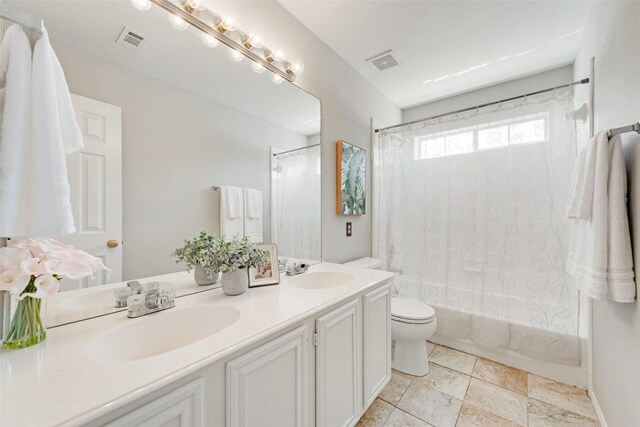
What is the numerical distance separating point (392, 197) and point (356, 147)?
618mm

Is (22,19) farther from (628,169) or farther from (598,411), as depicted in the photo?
(598,411)

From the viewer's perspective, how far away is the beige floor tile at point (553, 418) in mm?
1443

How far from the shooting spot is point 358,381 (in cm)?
134

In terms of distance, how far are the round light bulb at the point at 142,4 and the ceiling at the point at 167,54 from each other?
2 centimetres

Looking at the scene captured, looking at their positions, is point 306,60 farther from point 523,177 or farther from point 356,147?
point 523,177

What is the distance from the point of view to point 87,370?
2.06 feet

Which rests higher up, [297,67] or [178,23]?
[297,67]

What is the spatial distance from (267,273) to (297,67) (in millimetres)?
1374

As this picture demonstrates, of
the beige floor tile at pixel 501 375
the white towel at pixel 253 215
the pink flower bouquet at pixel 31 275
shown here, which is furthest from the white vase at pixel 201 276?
the beige floor tile at pixel 501 375

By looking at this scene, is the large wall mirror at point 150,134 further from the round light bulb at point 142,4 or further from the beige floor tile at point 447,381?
the beige floor tile at point 447,381

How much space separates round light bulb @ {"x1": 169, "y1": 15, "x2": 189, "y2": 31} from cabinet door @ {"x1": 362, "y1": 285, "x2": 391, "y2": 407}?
1606mm

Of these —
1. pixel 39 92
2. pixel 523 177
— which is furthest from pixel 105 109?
pixel 523 177

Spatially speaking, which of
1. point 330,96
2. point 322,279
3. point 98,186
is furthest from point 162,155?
point 330,96

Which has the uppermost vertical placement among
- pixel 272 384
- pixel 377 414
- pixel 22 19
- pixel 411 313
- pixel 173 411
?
pixel 22 19
